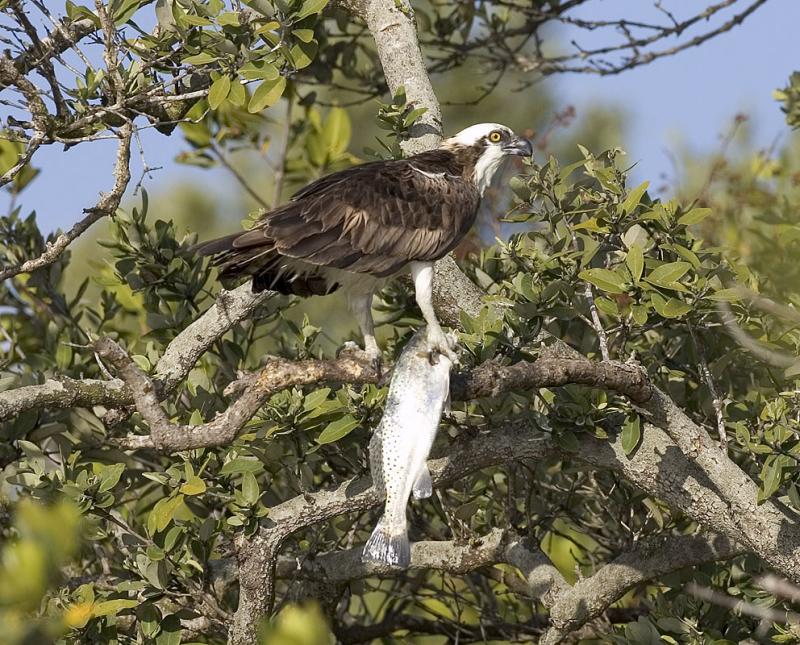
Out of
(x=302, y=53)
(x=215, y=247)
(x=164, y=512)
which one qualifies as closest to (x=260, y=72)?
(x=302, y=53)

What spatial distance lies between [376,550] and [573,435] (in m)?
1.08

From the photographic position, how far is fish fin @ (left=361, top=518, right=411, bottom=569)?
13.1 feet

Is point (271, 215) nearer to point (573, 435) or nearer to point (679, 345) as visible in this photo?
point (573, 435)

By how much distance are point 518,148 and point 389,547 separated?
2.62m

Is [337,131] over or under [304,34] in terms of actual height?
under

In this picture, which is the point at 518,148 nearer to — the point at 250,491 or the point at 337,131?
the point at 337,131

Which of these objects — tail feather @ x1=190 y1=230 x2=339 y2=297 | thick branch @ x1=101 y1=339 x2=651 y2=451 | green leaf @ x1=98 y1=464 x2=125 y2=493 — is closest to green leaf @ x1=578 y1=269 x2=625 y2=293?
thick branch @ x1=101 y1=339 x2=651 y2=451

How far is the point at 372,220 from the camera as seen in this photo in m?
5.02

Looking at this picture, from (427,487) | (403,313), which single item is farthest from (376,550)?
(403,313)

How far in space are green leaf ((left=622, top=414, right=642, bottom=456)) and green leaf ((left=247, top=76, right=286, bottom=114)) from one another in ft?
6.35

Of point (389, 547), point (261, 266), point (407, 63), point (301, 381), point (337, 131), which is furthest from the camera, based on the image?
point (337, 131)

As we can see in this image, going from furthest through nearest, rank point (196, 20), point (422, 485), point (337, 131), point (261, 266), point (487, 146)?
point (337, 131)
point (487, 146)
point (261, 266)
point (196, 20)
point (422, 485)

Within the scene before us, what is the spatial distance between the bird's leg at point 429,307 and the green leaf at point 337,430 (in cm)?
51

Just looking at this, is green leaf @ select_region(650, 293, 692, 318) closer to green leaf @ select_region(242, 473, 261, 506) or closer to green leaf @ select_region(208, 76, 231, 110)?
green leaf @ select_region(242, 473, 261, 506)
